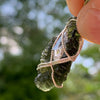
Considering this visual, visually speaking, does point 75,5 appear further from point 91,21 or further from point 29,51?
point 29,51

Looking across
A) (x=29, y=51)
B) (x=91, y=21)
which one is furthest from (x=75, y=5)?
(x=29, y=51)

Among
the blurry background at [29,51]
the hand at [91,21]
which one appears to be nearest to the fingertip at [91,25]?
the hand at [91,21]

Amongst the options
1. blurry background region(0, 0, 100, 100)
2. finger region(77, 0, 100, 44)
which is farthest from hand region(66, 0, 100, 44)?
blurry background region(0, 0, 100, 100)

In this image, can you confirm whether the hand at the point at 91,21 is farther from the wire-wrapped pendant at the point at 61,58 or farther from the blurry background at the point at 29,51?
the blurry background at the point at 29,51

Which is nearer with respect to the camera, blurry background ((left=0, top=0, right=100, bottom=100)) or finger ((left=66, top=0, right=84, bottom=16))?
finger ((left=66, top=0, right=84, bottom=16))

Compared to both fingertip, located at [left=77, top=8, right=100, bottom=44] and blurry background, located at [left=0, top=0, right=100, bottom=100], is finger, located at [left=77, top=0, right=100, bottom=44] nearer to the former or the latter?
fingertip, located at [left=77, top=8, right=100, bottom=44]

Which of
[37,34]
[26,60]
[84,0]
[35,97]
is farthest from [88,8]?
[37,34]
